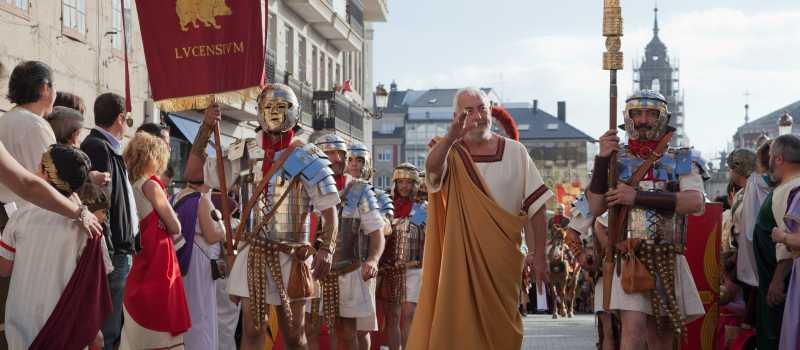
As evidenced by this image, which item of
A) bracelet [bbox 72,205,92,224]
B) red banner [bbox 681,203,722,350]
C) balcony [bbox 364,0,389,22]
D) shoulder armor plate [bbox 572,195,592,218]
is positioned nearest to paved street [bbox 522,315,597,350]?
red banner [bbox 681,203,722,350]

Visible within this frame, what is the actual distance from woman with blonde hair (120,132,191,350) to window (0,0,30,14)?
1003 centimetres

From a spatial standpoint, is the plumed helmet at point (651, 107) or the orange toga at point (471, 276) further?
the plumed helmet at point (651, 107)

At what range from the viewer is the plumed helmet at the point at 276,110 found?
1031cm

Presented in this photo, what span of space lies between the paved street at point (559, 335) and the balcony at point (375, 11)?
33691 millimetres

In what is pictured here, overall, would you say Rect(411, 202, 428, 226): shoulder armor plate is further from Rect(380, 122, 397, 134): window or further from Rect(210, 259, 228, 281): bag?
Rect(380, 122, 397, 134): window

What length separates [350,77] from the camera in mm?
55188

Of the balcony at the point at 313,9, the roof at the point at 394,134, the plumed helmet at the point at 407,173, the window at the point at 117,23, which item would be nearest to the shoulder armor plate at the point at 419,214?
the plumed helmet at the point at 407,173

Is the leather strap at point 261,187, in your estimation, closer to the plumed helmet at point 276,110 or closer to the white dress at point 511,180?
the plumed helmet at point 276,110

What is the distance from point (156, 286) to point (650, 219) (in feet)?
11.4

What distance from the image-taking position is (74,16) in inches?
906

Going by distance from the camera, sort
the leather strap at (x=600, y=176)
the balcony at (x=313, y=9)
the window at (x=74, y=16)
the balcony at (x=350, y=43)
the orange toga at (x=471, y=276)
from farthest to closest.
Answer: the balcony at (x=350, y=43) → the balcony at (x=313, y=9) → the window at (x=74, y=16) → the leather strap at (x=600, y=176) → the orange toga at (x=471, y=276)

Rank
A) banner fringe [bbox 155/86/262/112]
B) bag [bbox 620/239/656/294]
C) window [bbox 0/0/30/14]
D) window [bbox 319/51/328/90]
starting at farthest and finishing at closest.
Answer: window [bbox 319/51/328/90]
window [bbox 0/0/30/14]
banner fringe [bbox 155/86/262/112]
bag [bbox 620/239/656/294]

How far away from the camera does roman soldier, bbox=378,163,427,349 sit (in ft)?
49.5

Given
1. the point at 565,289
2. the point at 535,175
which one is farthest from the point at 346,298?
the point at 565,289
